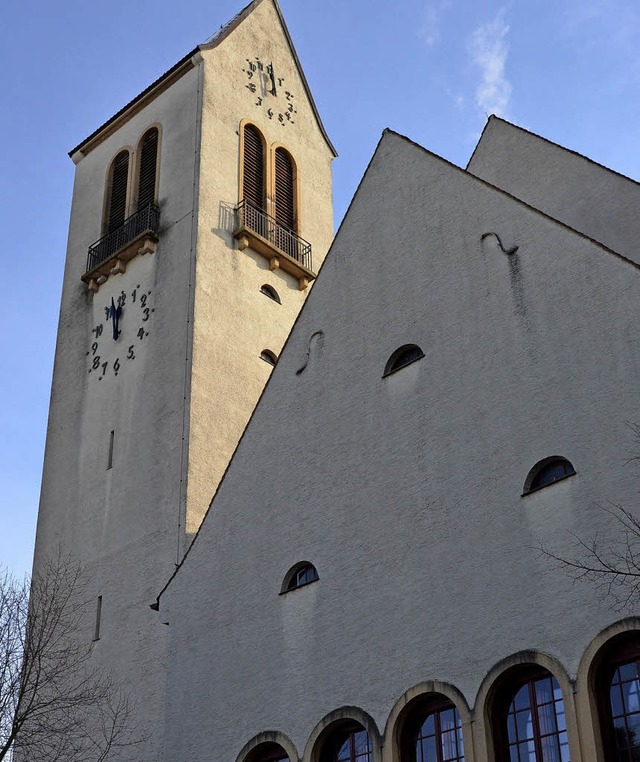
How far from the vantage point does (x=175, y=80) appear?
29359 millimetres

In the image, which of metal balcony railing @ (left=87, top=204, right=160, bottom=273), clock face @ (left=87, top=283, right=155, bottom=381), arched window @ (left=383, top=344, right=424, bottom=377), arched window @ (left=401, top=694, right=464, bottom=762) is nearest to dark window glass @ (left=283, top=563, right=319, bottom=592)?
arched window @ (left=401, top=694, right=464, bottom=762)

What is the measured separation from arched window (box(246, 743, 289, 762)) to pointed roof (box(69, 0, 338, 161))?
Answer: 19.1 m

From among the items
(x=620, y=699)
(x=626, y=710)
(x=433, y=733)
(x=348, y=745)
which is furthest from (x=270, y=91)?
(x=626, y=710)

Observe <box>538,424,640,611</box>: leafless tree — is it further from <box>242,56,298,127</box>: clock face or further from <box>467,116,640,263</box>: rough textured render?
<box>242,56,298,127</box>: clock face

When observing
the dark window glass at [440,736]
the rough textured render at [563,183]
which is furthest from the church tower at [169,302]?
the dark window glass at [440,736]

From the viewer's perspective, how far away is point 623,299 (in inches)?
542

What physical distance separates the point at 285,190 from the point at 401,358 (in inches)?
567

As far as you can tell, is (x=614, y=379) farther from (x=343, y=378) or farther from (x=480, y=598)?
(x=343, y=378)

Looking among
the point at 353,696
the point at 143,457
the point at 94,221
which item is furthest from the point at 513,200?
the point at 94,221

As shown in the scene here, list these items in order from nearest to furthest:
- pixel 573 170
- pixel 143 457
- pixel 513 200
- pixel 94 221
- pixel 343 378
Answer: pixel 513 200 → pixel 343 378 → pixel 573 170 → pixel 143 457 → pixel 94 221

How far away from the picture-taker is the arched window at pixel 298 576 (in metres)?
16.0

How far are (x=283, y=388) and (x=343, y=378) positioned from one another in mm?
1267

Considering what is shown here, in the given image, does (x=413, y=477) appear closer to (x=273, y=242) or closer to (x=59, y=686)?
(x=59, y=686)

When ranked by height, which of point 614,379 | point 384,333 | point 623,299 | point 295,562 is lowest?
point 295,562
